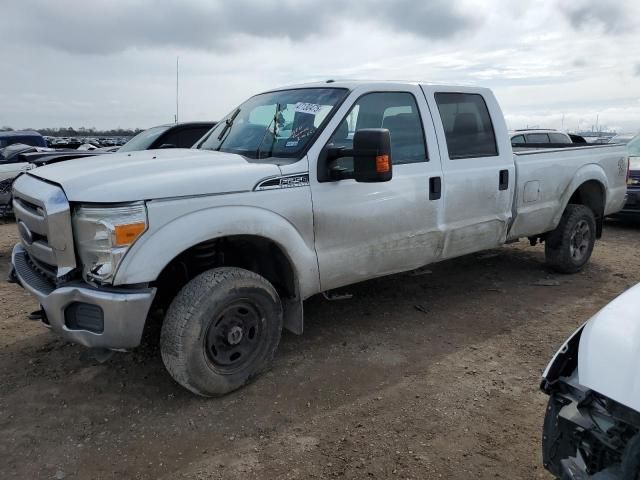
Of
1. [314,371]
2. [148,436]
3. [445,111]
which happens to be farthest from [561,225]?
[148,436]

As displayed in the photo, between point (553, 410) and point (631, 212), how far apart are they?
27.4 ft

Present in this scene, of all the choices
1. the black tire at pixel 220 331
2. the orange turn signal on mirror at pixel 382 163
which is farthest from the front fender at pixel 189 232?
the orange turn signal on mirror at pixel 382 163

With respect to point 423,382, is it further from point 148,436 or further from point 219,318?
point 148,436

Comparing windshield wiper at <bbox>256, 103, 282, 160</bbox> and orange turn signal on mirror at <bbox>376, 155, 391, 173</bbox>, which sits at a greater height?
windshield wiper at <bbox>256, 103, 282, 160</bbox>

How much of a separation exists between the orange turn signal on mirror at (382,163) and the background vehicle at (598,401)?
1.63 m

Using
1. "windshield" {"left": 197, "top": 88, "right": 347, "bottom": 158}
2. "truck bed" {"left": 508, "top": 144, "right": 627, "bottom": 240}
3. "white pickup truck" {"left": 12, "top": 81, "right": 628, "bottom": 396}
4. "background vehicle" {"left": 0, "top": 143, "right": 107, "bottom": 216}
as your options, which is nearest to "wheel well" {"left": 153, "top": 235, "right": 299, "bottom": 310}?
"white pickup truck" {"left": 12, "top": 81, "right": 628, "bottom": 396}

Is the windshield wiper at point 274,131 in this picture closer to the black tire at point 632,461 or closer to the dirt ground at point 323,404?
the dirt ground at point 323,404

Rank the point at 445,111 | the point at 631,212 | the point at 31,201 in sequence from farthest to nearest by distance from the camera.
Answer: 1. the point at 631,212
2. the point at 445,111
3. the point at 31,201

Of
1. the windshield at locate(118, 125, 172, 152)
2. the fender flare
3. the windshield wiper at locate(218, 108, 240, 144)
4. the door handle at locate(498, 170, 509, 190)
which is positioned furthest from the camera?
the windshield at locate(118, 125, 172, 152)

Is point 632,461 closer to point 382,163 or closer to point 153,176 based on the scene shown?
point 382,163

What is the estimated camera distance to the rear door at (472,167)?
14.6 ft

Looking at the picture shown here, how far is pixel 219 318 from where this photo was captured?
129 inches

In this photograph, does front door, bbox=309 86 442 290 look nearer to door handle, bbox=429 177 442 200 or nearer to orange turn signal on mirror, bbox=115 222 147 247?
door handle, bbox=429 177 442 200

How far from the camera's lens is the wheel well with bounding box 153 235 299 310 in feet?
11.3
